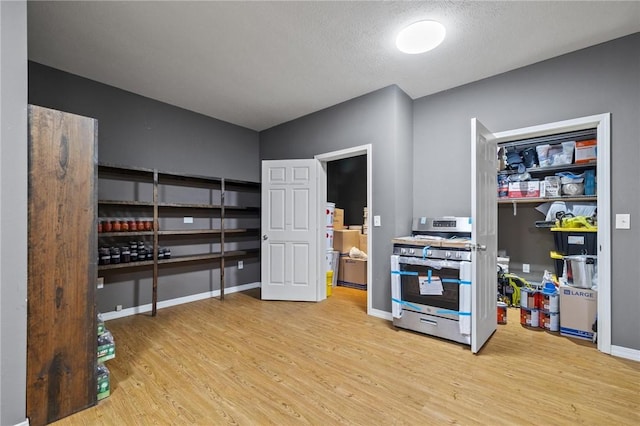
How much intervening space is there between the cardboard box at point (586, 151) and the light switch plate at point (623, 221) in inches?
39.7

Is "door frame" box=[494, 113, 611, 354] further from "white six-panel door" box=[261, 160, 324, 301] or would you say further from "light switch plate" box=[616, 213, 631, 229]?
"white six-panel door" box=[261, 160, 324, 301]

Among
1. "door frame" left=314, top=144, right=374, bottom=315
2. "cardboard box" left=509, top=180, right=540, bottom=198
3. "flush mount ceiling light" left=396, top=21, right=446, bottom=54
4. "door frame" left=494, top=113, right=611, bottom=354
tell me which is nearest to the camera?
"flush mount ceiling light" left=396, top=21, right=446, bottom=54

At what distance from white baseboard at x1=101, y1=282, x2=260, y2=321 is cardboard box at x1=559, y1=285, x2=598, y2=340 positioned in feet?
13.3

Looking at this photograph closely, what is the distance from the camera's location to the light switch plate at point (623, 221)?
90.9 inches

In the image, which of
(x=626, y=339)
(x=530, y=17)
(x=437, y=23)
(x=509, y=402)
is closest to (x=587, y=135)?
(x=530, y=17)

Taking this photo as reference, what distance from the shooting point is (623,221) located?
2328mm

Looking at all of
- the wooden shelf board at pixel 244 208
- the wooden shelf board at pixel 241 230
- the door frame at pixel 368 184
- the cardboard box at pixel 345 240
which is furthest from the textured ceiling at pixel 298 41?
the cardboard box at pixel 345 240

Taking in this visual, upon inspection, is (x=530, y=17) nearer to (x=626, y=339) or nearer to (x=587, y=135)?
(x=587, y=135)

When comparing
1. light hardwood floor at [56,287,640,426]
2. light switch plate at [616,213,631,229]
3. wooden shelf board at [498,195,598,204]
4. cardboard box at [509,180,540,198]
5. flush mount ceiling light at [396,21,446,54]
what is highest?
flush mount ceiling light at [396,21,446,54]

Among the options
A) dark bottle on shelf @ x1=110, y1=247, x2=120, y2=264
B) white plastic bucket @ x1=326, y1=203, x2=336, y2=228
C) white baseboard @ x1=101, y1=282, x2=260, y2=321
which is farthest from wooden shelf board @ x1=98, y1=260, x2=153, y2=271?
white plastic bucket @ x1=326, y1=203, x2=336, y2=228

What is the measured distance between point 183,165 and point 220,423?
10.8 feet

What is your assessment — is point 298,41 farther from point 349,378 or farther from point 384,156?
point 349,378

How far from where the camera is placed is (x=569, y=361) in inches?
88.5

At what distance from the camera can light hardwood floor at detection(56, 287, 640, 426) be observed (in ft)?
5.35
